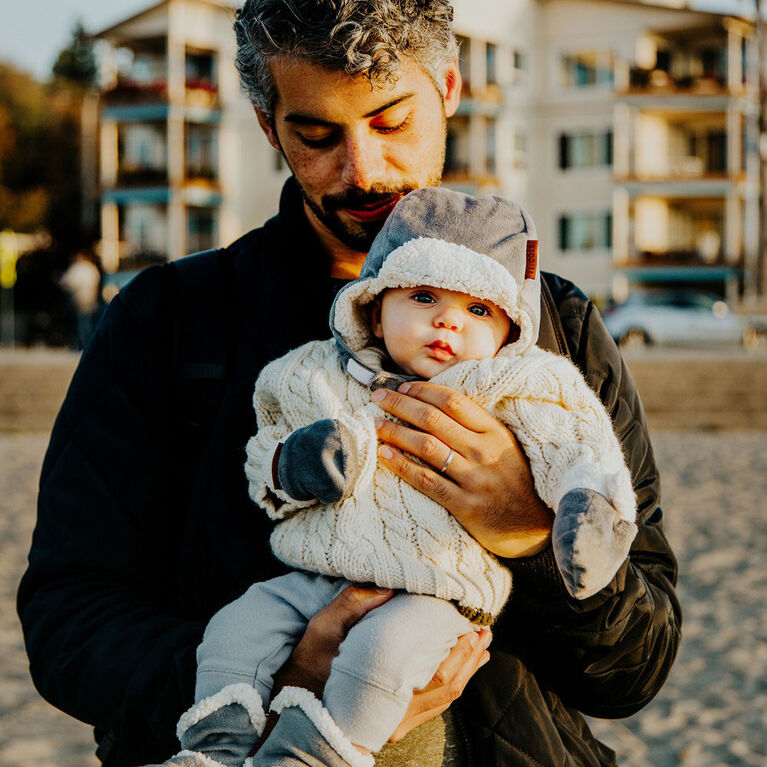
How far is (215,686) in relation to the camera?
1.87m

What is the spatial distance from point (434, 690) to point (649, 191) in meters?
41.6

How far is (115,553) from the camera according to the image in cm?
205

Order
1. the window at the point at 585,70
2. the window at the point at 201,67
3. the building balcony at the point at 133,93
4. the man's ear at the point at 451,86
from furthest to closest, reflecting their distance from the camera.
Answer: the window at the point at 201,67
the window at the point at 585,70
the building balcony at the point at 133,93
the man's ear at the point at 451,86

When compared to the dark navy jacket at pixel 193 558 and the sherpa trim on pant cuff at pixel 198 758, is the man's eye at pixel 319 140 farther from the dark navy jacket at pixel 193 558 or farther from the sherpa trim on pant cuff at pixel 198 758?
the sherpa trim on pant cuff at pixel 198 758

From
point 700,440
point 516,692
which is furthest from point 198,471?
point 700,440

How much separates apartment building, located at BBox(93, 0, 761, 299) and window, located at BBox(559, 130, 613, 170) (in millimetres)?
77

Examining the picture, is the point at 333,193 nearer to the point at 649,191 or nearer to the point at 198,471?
the point at 198,471

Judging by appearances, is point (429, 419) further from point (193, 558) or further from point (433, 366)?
point (193, 558)

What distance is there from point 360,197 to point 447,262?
30 cm

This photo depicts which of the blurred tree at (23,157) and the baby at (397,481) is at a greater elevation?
the blurred tree at (23,157)

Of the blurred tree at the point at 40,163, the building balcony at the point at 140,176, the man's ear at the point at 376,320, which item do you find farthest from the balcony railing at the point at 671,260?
the man's ear at the point at 376,320

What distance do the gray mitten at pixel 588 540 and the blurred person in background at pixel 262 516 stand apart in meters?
0.13

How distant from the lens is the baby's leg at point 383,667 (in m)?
1.80

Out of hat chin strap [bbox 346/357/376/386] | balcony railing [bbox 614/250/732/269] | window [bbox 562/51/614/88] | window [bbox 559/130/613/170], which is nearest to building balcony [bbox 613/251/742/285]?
balcony railing [bbox 614/250/732/269]
